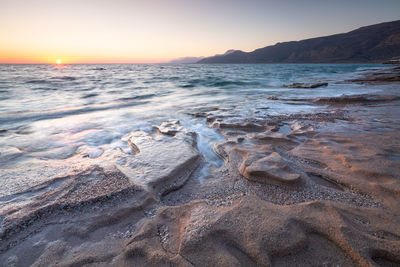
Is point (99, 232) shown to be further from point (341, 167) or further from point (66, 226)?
point (341, 167)

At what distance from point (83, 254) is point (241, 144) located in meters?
2.61

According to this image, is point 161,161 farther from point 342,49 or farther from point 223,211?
point 342,49

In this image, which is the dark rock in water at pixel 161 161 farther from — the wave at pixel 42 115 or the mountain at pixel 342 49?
the mountain at pixel 342 49

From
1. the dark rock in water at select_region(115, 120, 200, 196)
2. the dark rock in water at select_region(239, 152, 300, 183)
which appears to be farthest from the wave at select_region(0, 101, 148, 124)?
the dark rock in water at select_region(239, 152, 300, 183)

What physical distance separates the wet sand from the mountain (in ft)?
354

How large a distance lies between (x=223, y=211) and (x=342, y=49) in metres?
136

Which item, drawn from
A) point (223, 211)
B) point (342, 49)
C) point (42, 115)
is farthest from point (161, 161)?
point (342, 49)

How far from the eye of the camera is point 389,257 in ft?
4.08

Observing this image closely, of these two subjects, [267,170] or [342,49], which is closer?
[267,170]

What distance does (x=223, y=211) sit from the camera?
167 centimetres

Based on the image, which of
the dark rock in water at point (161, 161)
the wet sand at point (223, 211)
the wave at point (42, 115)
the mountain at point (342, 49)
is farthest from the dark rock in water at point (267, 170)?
the mountain at point (342, 49)

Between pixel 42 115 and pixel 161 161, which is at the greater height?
pixel 161 161

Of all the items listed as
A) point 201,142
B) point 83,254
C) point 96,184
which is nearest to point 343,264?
point 83,254

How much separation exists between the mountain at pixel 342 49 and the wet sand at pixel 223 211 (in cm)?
10783
